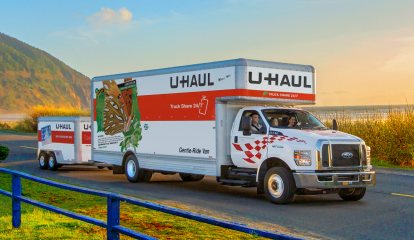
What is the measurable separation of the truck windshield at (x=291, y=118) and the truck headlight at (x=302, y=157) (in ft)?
4.55

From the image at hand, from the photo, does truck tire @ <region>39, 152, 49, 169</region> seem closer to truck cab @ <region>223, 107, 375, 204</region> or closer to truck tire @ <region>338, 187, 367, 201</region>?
truck cab @ <region>223, 107, 375, 204</region>

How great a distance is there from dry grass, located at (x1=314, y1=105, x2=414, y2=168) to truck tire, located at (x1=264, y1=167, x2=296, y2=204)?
10860mm

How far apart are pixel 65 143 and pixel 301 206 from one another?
11.7 meters

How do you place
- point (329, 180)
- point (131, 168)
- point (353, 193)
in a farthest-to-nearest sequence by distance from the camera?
point (131, 168) → point (353, 193) → point (329, 180)

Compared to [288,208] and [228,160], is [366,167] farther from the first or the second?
[228,160]

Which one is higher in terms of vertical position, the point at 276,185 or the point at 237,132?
the point at 237,132

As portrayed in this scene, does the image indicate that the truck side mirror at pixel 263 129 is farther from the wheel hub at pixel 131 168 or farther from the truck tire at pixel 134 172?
the wheel hub at pixel 131 168

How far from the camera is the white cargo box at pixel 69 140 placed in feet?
63.8

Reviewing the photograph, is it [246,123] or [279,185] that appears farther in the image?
[246,123]

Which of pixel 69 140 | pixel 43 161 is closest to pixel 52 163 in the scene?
pixel 43 161

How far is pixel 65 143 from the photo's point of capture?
Result: 19875 mm

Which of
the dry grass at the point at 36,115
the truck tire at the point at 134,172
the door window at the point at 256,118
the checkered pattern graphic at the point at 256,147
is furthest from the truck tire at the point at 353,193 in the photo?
the dry grass at the point at 36,115

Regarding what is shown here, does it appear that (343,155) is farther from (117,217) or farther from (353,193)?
(117,217)

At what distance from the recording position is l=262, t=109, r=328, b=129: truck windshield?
Result: 486 inches
